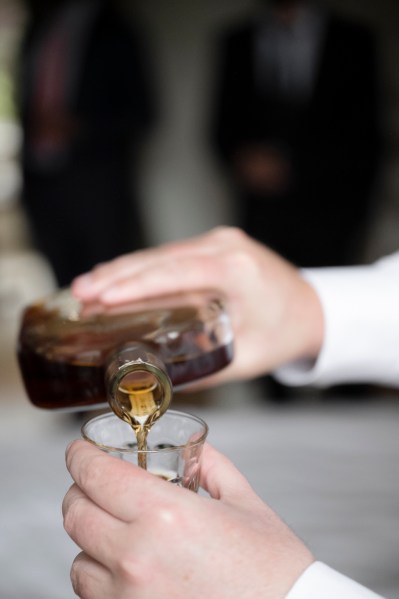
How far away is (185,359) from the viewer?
26.7 inches

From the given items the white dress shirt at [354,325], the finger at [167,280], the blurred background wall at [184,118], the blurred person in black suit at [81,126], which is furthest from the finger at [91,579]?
the blurred background wall at [184,118]

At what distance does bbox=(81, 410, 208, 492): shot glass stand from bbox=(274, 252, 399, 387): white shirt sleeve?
1.65ft

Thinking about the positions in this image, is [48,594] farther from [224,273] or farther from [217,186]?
[217,186]

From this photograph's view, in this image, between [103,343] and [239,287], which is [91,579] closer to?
[103,343]

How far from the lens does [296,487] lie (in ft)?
2.61

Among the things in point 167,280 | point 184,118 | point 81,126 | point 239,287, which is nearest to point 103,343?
point 167,280

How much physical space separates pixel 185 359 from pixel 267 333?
9.7 inches

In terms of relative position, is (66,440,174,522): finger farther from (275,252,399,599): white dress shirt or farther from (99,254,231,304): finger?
(275,252,399,599): white dress shirt

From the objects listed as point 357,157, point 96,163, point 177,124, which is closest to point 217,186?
point 177,124

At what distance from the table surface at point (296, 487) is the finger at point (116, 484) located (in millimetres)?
221

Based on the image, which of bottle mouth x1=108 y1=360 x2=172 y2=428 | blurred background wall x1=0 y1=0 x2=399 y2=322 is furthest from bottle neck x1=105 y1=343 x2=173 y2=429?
blurred background wall x1=0 y1=0 x2=399 y2=322

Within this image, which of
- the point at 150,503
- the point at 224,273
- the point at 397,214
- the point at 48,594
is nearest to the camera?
the point at 150,503

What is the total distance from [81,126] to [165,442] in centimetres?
226

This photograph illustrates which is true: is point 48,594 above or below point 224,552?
below
